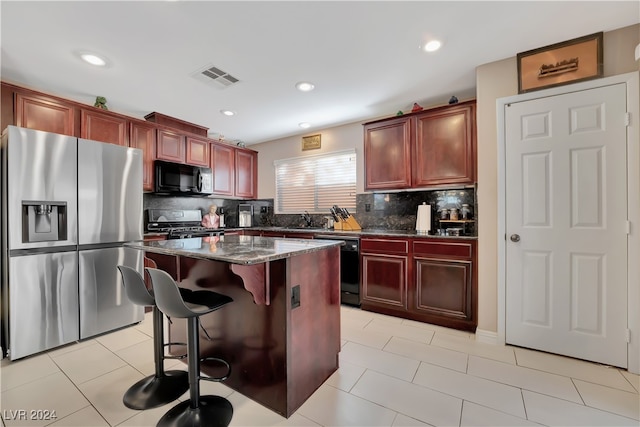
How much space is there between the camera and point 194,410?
5.00ft

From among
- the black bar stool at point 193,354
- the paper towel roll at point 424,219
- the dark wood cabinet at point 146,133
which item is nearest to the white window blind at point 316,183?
the dark wood cabinet at point 146,133

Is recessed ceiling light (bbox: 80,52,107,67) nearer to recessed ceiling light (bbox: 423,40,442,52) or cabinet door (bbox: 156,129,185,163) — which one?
cabinet door (bbox: 156,129,185,163)

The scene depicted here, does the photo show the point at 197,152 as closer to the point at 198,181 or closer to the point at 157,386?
the point at 198,181

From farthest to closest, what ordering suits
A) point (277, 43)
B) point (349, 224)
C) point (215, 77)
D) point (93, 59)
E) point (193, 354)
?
point (349, 224) → point (215, 77) → point (93, 59) → point (277, 43) → point (193, 354)

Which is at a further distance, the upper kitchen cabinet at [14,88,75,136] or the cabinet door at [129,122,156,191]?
the cabinet door at [129,122,156,191]

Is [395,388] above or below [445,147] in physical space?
below

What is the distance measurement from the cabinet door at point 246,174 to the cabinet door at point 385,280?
2676mm

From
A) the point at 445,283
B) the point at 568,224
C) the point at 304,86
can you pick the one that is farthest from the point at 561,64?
the point at 304,86

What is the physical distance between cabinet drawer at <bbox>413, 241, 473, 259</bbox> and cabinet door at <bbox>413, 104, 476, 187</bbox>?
0.69 metres

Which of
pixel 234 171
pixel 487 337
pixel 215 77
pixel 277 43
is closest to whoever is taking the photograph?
pixel 277 43

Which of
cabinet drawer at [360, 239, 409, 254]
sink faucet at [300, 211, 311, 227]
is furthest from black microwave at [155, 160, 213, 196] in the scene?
cabinet drawer at [360, 239, 409, 254]

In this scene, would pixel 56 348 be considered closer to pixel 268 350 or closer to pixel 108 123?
pixel 268 350

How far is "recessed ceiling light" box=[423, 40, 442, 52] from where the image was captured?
2139mm

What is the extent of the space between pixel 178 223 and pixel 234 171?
1.26 m
